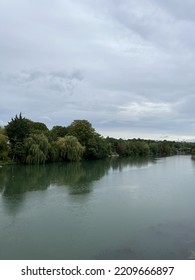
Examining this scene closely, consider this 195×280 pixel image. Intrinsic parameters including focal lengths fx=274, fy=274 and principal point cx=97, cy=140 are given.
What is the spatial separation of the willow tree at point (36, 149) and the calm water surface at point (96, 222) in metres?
14.6

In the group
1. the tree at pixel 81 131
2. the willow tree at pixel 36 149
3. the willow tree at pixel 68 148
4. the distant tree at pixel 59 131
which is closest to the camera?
the willow tree at pixel 36 149

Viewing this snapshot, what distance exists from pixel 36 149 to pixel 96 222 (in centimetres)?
2391

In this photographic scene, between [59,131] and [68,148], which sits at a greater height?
[59,131]

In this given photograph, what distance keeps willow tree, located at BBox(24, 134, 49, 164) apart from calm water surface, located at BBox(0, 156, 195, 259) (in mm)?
14612

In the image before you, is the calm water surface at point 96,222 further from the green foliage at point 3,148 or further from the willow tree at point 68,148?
the willow tree at point 68,148

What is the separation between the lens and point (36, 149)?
33656 millimetres

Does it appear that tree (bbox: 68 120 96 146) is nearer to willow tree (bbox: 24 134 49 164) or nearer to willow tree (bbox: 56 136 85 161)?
willow tree (bbox: 56 136 85 161)

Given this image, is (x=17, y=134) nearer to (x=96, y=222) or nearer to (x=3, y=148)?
(x=3, y=148)

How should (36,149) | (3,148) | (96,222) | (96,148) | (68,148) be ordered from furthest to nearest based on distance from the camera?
(96,148)
(68,148)
(36,149)
(3,148)
(96,222)

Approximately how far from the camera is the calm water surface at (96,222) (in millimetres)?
8070

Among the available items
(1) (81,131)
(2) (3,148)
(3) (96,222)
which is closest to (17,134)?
(2) (3,148)

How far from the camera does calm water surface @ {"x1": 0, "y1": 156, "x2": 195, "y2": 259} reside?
8070 millimetres

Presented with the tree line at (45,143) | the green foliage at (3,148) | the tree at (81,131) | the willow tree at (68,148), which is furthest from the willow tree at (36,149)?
the tree at (81,131)

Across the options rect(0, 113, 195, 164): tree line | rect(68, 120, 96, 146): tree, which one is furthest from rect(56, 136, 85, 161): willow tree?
rect(68, 120, 96, 146): tree
